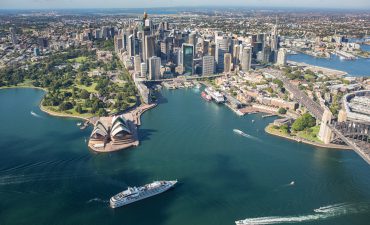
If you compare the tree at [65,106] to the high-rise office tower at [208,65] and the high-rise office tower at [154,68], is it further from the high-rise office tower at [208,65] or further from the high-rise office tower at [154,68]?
the high-rise office tower at [208,65]

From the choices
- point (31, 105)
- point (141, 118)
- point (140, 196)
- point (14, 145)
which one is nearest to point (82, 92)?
point (31, 105)

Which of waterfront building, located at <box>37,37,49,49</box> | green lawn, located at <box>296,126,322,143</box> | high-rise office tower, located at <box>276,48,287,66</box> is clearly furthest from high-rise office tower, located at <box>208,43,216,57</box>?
waterfront building, located at <box>37,37,49,49</box>

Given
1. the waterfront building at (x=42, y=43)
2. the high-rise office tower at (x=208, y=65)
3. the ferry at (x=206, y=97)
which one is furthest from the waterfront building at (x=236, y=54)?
the waterfront building at (x=42, y=43)

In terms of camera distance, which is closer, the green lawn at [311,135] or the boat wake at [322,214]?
the boat wake at [322,214]

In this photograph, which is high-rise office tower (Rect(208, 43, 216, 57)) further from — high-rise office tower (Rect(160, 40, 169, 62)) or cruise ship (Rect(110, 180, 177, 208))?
cruise ship (Rect(110, 180, 177, 208))

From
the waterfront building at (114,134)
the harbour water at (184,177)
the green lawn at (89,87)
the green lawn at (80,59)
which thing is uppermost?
the green lawn at (80,59)

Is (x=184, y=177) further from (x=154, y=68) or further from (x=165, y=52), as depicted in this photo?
(x=165, y=52)

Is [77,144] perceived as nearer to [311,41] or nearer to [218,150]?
[218,150]
